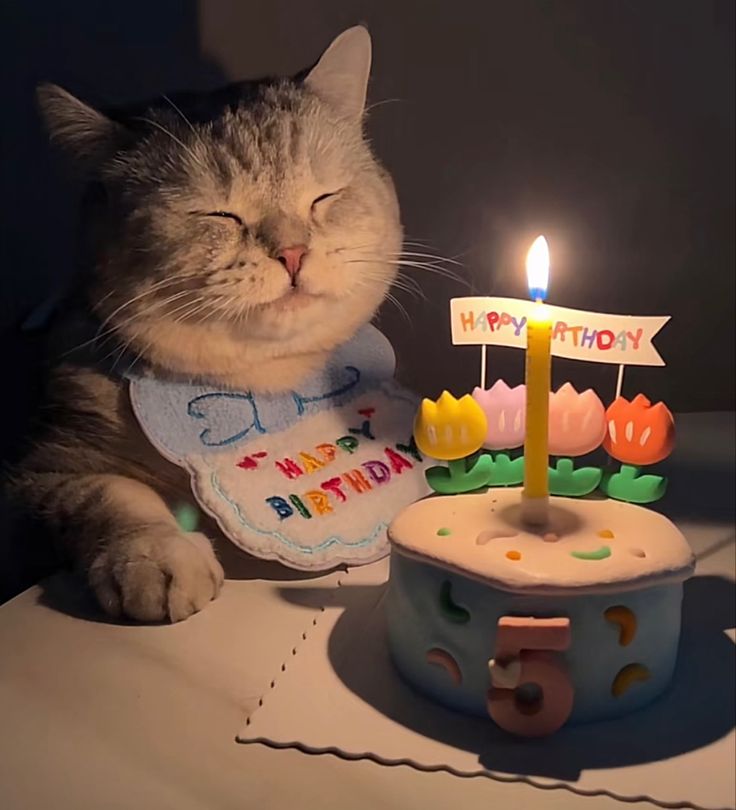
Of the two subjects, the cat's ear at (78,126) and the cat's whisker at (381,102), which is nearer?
the cat's ear at (78,126)

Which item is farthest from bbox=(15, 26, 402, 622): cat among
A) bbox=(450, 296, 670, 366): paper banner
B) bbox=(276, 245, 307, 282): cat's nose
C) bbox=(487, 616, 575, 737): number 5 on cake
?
bbox=(487, 616, 575, 737): number 5 on cake

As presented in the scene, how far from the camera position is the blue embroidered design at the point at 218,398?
831 millimetres

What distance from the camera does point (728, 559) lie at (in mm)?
781

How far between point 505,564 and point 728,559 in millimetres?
322

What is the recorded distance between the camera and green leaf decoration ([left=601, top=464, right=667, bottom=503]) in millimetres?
642

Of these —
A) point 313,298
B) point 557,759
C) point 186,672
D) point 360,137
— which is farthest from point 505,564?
point 360,137

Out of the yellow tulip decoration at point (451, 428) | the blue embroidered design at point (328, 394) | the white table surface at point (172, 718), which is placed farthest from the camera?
the blue embroidered design at point (328, 394)

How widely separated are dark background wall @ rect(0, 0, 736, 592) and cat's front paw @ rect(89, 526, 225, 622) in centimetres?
28

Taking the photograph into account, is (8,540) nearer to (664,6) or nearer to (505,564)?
(505,564)

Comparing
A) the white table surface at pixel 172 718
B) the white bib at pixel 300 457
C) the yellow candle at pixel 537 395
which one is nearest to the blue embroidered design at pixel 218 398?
the white bib at pixel 300 457

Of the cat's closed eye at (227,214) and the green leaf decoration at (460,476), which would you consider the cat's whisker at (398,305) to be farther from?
the green leaf decoration at (460,476)

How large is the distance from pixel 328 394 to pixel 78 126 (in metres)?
0.31

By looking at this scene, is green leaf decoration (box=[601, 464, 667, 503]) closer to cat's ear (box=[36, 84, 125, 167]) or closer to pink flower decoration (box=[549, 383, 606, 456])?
pink flower decoration (box=[549, 383, 606, 456])

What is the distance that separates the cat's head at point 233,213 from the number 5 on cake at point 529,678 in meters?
0.36
